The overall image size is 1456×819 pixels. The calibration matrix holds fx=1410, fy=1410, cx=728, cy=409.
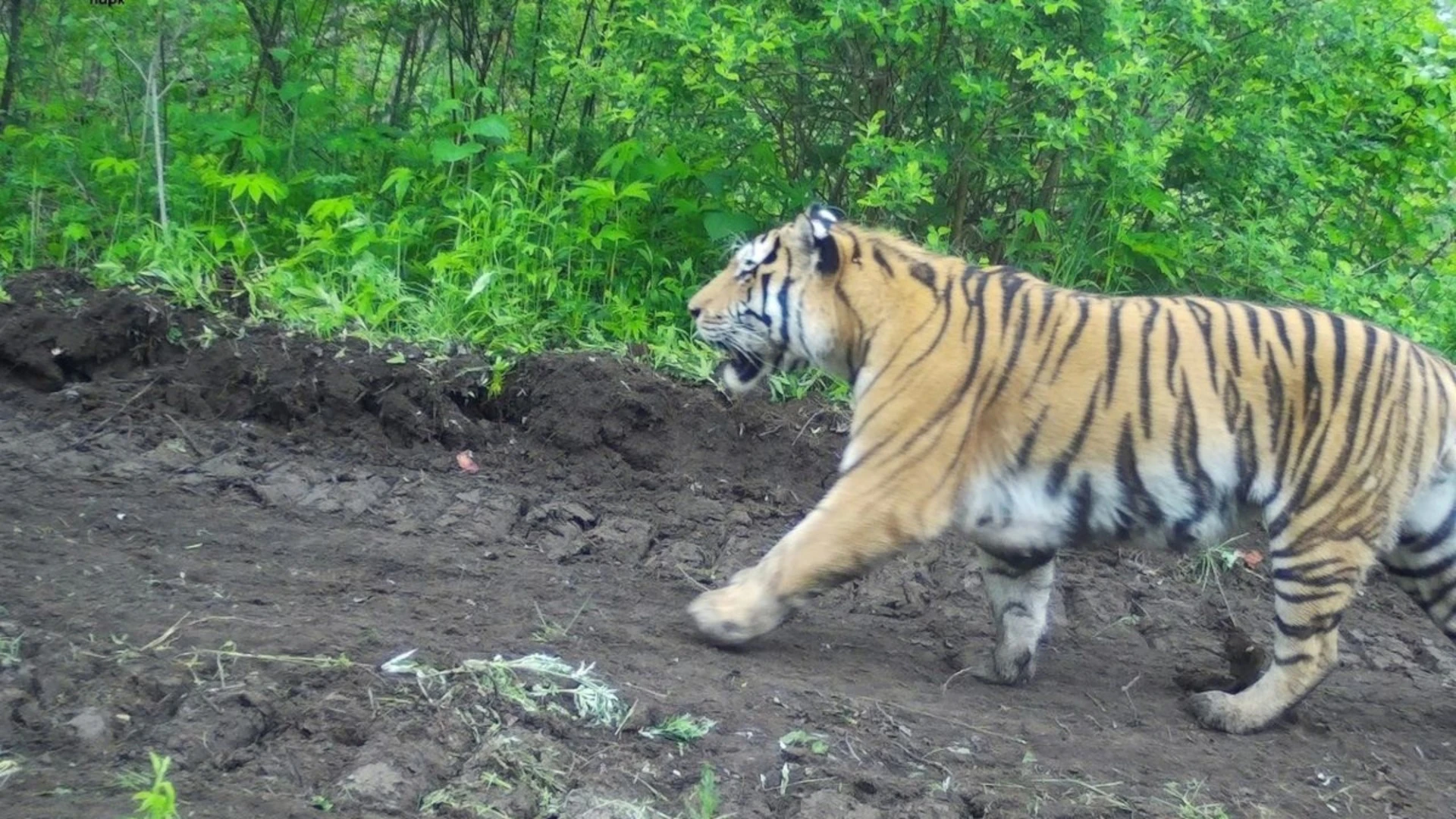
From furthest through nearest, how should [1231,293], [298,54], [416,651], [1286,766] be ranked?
[298,54]
[1231,293]
[1286,766]
[416,651]

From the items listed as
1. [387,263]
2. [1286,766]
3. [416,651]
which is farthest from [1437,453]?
[387,263]

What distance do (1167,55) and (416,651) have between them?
16.4 ft

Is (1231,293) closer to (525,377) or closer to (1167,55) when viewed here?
(1167,55)

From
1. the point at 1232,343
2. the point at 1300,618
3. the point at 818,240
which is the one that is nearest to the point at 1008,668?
the point at 1300,618

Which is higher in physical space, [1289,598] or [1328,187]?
[1328,187]

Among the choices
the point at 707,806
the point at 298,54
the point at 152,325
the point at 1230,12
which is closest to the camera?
the point at 707,806

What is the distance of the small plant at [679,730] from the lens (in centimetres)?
391

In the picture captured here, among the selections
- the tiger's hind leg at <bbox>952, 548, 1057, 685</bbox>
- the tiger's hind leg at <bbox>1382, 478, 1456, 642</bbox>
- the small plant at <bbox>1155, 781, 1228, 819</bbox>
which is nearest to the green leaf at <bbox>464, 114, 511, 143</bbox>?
the tiger's hind leg at <bbox>952, 548, 1057, 685</bbox>

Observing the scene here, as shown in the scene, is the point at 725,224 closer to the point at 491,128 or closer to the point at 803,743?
the point at 491,128

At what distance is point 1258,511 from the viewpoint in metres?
4.71

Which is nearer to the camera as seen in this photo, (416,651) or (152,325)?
(416,651)

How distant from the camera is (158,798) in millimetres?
2883

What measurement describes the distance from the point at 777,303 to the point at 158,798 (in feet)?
9.40

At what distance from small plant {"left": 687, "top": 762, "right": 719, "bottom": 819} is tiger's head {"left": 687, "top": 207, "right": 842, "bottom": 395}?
1884 mm
